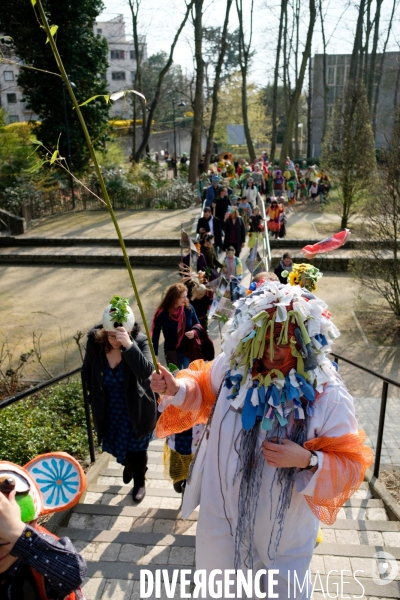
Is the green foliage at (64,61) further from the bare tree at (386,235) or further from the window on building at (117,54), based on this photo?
the window on building at (117,54)

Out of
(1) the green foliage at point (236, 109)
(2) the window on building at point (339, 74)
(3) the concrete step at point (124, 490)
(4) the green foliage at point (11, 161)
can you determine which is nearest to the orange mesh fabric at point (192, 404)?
(3) the concrete step at point (124, 490)

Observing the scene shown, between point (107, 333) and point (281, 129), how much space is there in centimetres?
5503

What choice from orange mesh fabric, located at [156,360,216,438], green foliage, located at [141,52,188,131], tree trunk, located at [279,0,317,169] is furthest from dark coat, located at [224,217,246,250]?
green foliage, located at [141,52,188,131]

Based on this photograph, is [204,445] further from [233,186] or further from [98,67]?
[98,67]

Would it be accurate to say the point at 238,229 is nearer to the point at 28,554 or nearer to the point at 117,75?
the point at 28,554

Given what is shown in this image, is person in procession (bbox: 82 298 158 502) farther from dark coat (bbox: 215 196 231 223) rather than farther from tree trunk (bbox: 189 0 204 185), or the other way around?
tree trunk (bbox: 189 0 204 185)

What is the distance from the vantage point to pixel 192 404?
2.69 metres

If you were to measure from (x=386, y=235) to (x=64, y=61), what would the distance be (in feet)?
53.2

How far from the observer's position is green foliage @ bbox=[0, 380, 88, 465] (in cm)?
475

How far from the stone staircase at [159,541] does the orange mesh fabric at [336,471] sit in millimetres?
1051

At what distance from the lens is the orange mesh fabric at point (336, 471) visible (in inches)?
85.0

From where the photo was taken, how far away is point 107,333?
3707mm

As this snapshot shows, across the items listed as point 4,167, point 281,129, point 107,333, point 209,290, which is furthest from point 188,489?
point 281,129

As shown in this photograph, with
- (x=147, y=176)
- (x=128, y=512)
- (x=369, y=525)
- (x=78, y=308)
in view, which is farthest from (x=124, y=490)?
(x=147, y=176)
